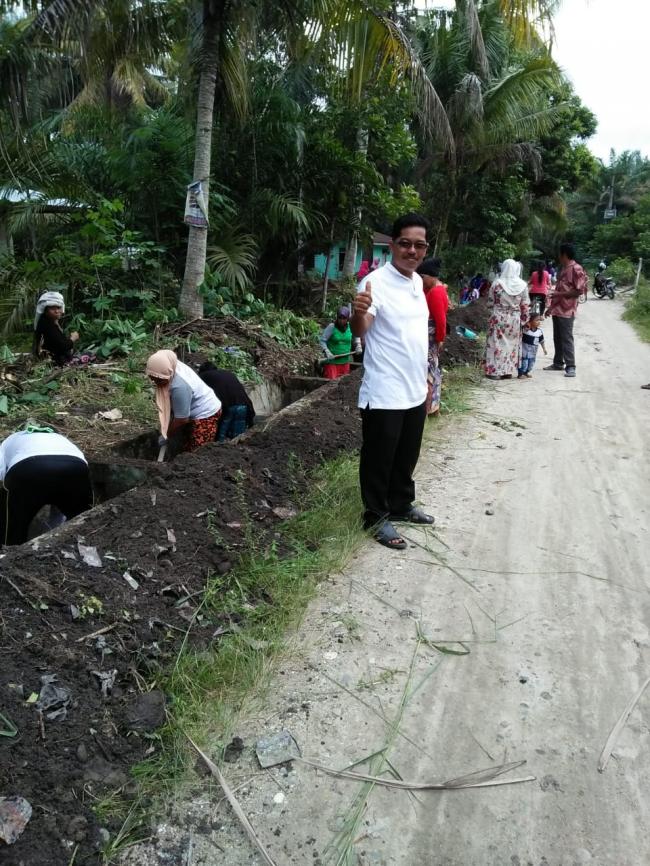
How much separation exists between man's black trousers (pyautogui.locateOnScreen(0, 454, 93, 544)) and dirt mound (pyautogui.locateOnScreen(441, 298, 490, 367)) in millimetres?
6719

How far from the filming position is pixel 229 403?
18.9 feet

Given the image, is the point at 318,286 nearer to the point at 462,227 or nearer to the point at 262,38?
the point at 262,38

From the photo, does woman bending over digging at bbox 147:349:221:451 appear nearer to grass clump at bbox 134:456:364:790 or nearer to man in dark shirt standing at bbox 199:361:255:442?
man in dark shirt standing at bbox 199:361:255:442

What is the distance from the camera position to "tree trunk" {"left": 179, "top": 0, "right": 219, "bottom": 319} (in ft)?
28.3

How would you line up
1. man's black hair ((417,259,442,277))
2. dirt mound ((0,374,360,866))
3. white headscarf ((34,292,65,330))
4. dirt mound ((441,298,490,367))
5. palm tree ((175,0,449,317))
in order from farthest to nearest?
dirt mound ((441,298,490,367))
palm tree ((175,0,449,317))
white headscarf ((34,292,65,330))
man's black hair ((417,259,442,277))
dirt mound ((0,374,360,866))

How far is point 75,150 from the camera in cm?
1066

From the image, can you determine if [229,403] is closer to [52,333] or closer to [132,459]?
[132,459]

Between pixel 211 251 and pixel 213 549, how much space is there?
26.0 feet

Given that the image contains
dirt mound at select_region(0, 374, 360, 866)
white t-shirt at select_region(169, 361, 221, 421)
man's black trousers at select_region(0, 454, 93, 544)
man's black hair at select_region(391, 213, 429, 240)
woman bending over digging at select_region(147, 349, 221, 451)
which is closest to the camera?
dirt mound at select_region(0, 374, 360, 866)

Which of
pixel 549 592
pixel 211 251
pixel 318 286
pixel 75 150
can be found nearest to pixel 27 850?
pixel 549 592

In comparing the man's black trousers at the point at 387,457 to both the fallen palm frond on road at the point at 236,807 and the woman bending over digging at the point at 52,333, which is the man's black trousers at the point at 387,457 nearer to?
the fallen palm frond on road at the point at 236,807

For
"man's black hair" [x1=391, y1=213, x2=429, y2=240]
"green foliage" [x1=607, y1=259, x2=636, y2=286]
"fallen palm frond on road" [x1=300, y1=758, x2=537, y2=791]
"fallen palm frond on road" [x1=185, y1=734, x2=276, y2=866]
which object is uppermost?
"green foliage" [x1=607, y1=259, x2=636, y2=286]

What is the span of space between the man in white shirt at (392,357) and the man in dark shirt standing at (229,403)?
2.29 m

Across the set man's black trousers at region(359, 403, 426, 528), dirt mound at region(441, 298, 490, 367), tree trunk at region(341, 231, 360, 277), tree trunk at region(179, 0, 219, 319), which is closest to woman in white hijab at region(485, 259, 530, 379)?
dirt mound at region(441, 298, 490, 367)
